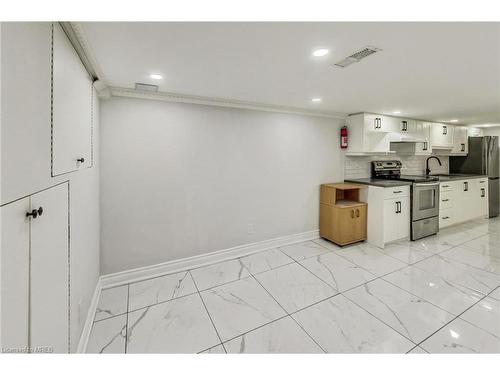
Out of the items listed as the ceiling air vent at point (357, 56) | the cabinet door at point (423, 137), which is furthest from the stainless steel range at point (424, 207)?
the ceiling air vent at point (357, 56)

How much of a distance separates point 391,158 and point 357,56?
3.52m

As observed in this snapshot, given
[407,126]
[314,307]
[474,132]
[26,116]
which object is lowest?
[314,307]

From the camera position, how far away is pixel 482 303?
2.13 meters

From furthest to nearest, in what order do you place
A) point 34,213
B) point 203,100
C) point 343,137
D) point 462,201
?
point 462,201, point 343,137, point 203,100, point 34,213

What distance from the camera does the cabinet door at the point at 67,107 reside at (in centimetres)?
113

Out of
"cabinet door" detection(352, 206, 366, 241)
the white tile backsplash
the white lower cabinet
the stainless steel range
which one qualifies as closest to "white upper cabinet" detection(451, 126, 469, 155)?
the white tile backsplash

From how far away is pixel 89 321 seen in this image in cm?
182

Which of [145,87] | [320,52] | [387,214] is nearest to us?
[320,52]

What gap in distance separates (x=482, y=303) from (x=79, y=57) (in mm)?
3961

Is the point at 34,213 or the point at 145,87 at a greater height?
the point at 145,87

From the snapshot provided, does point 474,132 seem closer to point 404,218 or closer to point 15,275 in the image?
point 404,218

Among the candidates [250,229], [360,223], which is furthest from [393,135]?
[250,229]

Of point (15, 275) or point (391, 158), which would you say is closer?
point (15, 275)

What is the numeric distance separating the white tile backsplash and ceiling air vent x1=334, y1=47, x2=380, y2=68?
2.45m
